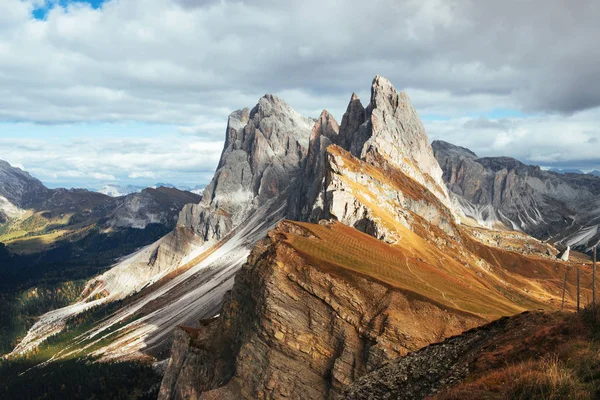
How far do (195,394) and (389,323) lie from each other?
1462 inches

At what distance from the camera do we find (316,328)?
2175 inches

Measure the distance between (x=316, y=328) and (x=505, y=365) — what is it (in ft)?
114

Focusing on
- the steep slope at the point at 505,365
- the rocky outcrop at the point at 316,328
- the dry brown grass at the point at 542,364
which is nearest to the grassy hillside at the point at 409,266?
the rocky outcrop at the point at 316,328

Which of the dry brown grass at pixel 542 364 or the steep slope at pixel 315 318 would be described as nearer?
the dry brown grass at pixel 542 364

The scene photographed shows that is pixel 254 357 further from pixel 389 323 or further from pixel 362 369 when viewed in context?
pixel 389 323

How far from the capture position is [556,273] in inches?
6383

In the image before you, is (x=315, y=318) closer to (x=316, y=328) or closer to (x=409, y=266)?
(x=316, y=328)

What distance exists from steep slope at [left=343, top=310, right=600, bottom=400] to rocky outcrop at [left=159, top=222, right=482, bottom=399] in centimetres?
2194

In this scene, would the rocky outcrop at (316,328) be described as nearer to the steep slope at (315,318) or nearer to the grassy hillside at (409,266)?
the steep slope at (315,318)

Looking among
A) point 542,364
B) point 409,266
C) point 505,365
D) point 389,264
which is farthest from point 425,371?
point 409,266

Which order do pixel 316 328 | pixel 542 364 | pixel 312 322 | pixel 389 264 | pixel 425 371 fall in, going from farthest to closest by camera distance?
pixel 389 264 < pixel 312 322 < pixel 316 328 < pixel 425 371 < pixel 542 364

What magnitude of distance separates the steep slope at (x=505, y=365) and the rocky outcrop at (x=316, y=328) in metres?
21.9

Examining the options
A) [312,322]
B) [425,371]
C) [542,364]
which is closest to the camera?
[542,364]

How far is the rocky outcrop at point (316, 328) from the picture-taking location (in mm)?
51719
